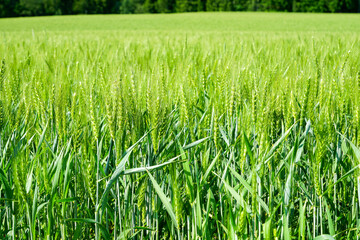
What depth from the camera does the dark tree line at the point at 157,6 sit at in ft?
139

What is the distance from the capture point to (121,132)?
0.79 m

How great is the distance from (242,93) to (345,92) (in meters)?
0.34

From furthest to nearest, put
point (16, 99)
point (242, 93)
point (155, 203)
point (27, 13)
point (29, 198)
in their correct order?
1. point (27, 13)
2. point (16, 99)
3. point (242, 93)
4. point (155, 203)
5. point (29, 198)

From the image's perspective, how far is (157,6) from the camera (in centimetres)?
5022

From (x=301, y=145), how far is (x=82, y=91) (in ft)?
2.24

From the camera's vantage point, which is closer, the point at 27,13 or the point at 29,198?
the point at 29,198

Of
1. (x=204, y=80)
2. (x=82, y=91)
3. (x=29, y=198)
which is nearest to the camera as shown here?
(x=29, y=198)

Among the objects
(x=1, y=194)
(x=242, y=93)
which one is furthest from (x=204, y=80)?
(x=1, y=194)

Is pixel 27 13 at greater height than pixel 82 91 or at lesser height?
greater

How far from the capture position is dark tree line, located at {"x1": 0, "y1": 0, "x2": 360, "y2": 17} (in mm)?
42469

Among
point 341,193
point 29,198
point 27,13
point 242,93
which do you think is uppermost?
point 27,13

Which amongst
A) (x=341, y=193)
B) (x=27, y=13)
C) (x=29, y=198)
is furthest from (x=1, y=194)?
(x=27, y=13)

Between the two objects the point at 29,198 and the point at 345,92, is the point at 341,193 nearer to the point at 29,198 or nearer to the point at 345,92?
the point at 345,92

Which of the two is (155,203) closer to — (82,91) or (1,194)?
(82,91)
